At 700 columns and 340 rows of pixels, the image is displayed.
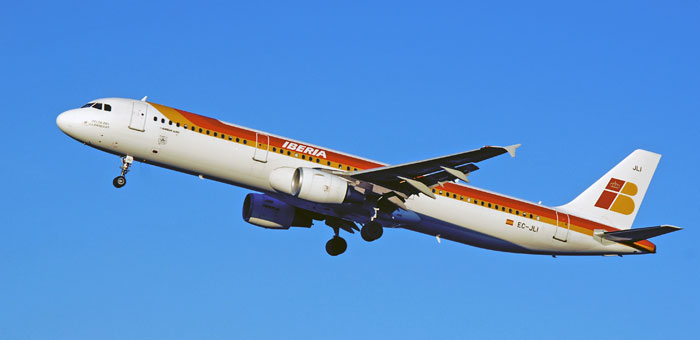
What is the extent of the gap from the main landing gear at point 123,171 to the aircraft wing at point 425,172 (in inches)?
352

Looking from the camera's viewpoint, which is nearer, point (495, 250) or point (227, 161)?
point (227, 161)

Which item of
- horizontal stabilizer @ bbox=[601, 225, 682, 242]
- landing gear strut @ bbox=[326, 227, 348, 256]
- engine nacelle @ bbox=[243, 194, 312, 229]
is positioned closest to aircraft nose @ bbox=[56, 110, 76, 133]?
engine nacelle @ bbox=[243, 194, 312, 229]

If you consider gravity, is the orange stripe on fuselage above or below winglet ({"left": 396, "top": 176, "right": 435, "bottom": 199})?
above

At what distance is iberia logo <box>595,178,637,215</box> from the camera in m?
46.8

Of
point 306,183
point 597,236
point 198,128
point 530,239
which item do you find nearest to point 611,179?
point 597,236

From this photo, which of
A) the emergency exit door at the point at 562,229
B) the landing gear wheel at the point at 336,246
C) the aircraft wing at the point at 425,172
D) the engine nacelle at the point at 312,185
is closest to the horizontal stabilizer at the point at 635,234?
the emergency exit door at the point at 562,229

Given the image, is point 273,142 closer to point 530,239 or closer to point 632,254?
point 530,239

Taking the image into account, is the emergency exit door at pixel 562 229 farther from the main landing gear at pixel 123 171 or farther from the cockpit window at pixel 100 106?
the cockpit window at pixel 100 106

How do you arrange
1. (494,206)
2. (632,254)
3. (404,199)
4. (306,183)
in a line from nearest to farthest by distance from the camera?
(306,183), (404,199), (494,206), (632,254)

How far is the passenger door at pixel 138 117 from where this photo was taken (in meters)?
37.3

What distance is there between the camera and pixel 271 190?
3841cm

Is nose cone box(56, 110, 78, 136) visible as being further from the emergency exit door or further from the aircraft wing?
the emergency exit door

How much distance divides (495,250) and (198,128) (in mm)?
15212

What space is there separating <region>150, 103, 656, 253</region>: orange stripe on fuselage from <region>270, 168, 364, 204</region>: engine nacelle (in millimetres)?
1605
